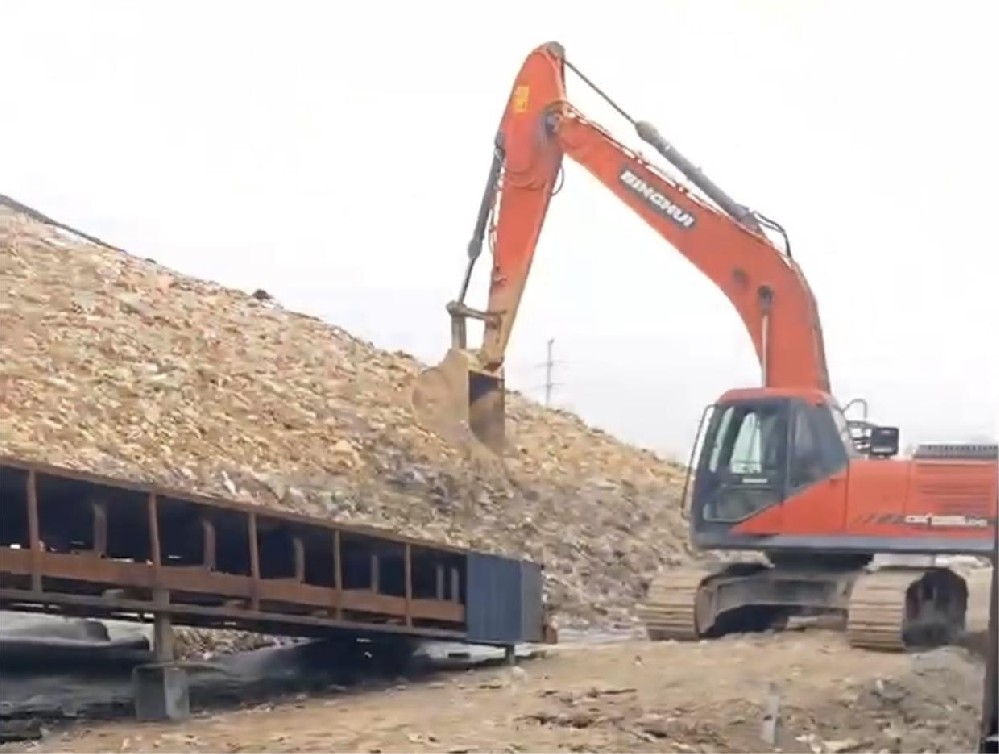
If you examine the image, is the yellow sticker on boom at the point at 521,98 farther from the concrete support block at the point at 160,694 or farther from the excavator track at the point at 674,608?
the concrete support block at the point at 160,694

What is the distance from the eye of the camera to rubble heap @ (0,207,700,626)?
17.4m

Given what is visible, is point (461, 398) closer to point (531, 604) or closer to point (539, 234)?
point (539, 234)

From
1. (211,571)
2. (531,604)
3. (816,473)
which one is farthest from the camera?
(531,604)

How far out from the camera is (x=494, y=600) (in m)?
13.5

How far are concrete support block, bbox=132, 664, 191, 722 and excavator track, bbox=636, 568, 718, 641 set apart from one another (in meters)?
5.02

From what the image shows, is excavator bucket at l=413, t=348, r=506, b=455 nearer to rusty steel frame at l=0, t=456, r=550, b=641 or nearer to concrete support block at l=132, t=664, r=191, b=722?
rusty steel frame at l=0, t=456, r=550, b=641

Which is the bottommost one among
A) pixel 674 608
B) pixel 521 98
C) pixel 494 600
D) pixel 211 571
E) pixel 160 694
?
pixel 160 694

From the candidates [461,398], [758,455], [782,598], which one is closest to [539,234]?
[461,398]

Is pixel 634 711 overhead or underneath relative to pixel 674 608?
underneath

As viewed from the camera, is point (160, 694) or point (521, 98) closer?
point (160, 694)

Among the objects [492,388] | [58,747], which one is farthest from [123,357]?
[58,747]

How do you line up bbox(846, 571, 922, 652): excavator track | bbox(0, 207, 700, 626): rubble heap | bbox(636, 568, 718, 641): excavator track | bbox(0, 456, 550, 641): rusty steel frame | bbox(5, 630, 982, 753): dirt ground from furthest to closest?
bbox(0, 207, 700, 626): rubble heap
bbox(636, 568, 718, 641): excavator track
bbox(846, 571, 922, 652): excavator track
bbox(0, 456, 550, 641): rusty steel frame
bbox(5, 630, 982, 753): dirt ground

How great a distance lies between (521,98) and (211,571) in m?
→ 7.14

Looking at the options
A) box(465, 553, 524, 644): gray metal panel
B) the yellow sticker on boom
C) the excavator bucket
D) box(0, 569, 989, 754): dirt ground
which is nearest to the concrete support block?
box(0, 569, 989, 754): dirt ground
